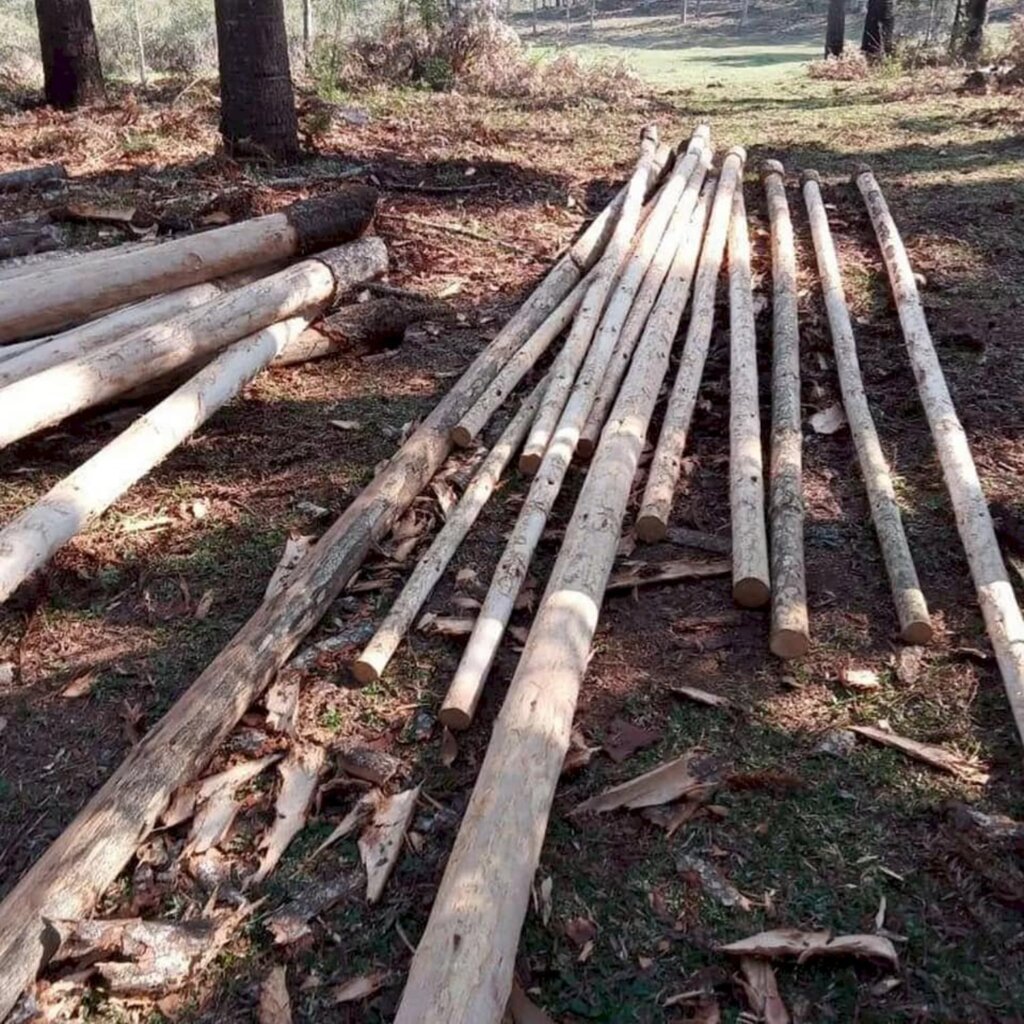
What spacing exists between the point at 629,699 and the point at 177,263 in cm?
343

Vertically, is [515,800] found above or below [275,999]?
above

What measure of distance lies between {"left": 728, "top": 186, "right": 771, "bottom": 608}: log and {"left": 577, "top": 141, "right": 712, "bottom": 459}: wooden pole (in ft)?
1.41

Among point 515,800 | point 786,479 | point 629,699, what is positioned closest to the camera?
point 515,800

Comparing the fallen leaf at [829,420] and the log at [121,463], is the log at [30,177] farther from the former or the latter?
the fallen leaf at [829,420]

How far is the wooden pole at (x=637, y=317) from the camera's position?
4191 mm

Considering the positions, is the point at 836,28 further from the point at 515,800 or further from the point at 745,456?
the point at 515,800

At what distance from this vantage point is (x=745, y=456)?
389cm

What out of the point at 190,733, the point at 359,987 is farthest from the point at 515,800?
the point at 190,733

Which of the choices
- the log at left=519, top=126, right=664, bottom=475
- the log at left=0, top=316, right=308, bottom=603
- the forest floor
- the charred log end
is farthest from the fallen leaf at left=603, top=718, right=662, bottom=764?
the charred log end

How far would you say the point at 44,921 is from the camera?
6.99 ft

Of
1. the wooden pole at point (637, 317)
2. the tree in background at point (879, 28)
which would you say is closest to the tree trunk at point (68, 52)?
the wooden pole at point (637, 317)

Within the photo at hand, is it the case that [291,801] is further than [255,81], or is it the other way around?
[255,81]

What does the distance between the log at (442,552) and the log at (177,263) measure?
1982mm

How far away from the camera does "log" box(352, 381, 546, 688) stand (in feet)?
9.84
